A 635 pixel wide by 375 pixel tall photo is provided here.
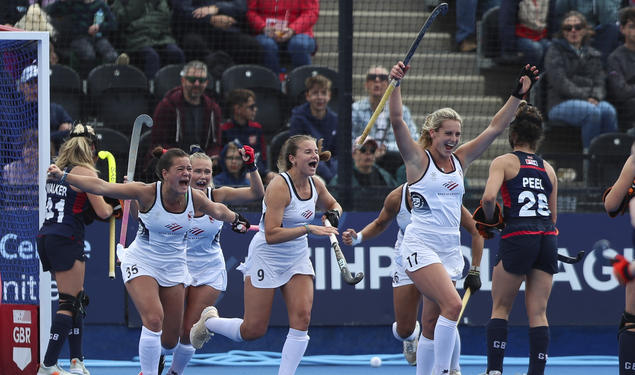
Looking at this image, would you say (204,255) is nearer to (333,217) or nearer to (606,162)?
(333,217)

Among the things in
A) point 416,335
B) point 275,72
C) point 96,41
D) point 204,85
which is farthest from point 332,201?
point 96,41

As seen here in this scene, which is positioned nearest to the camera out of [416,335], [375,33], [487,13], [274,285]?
[274,285]

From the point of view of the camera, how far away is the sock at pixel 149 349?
696 cm

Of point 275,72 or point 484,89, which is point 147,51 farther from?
point 484,89

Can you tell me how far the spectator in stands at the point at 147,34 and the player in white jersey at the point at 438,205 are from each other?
4183 mm

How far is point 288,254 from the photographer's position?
699 cm

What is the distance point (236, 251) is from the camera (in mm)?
9367

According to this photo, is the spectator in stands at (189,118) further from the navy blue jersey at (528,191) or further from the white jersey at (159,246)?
the navy blue jersey at (528,191)

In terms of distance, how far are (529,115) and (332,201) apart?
5.04ft

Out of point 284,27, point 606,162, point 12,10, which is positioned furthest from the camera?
point 284,27

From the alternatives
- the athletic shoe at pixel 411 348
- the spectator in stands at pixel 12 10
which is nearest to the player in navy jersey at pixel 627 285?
the athletic shoe at pixel 411 348

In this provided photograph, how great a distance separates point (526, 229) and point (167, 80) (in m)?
4.49

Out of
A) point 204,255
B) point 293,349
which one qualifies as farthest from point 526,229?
point 204,255

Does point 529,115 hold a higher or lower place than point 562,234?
higher
